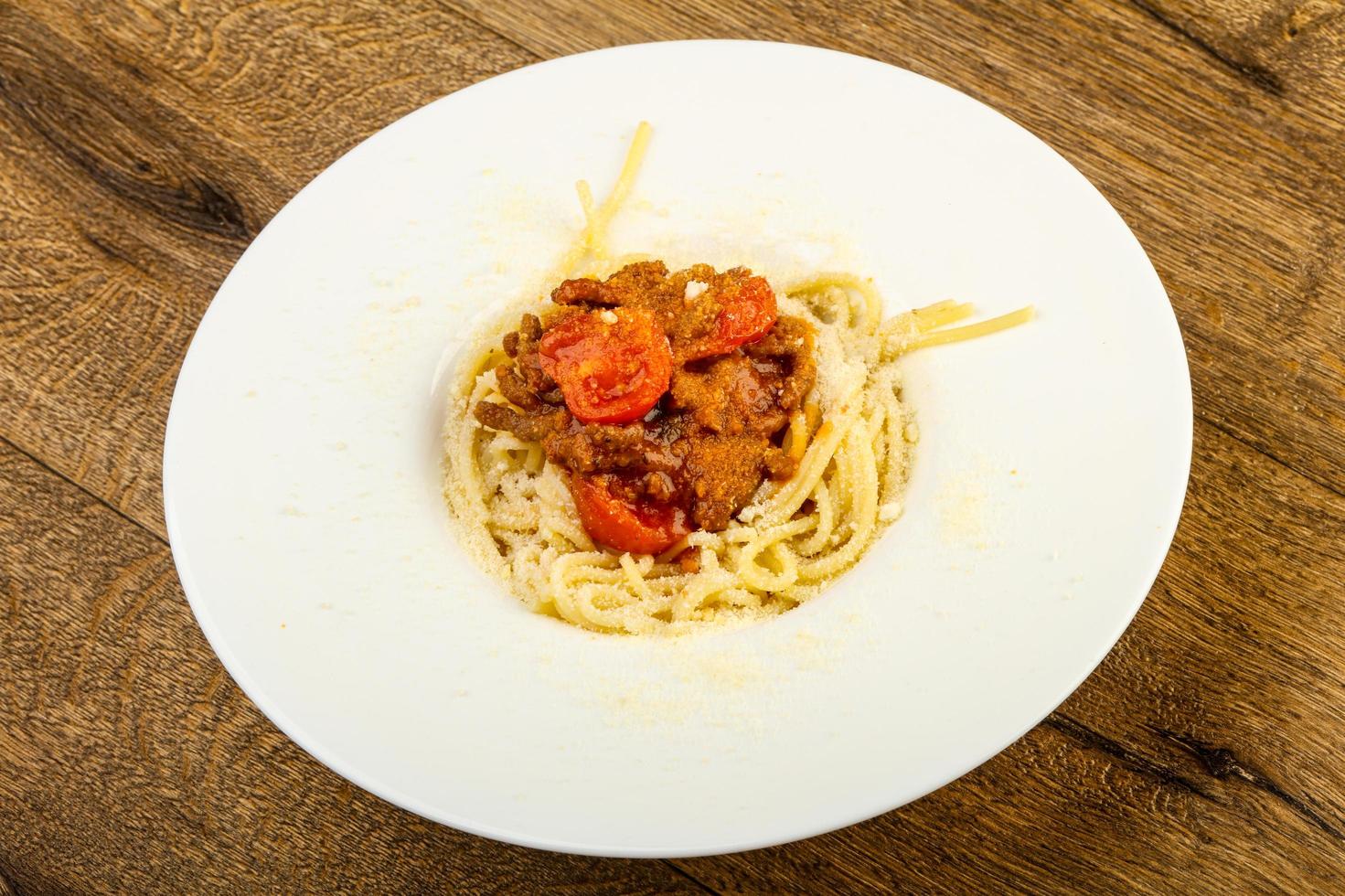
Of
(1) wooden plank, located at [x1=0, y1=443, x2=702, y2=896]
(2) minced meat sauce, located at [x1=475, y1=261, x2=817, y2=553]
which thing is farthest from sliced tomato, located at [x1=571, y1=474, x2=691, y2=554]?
(1) wooden plank, located at [x1=0, y1=443, x2=702, y2=896]

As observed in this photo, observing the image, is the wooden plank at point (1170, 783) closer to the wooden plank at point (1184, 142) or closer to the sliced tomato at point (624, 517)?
the wooden plank at point (1184, 142)

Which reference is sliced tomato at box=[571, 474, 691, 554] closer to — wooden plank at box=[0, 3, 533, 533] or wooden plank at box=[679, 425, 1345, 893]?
wooden plank at box=[679, 425, 1345, 893]

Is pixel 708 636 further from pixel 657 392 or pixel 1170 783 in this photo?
pixel 1170 783

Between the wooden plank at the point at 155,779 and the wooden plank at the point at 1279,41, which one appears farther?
the wooden plank at the point at 1279,41

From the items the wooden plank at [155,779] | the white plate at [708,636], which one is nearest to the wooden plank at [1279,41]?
the white plate at [708,636]

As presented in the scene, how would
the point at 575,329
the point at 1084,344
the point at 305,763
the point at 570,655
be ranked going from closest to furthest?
1. the point at 570,655
2. the point at 1084,344
3. the point at 575,329
4. the point at 305,763

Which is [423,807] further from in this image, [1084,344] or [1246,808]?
[1246,808]

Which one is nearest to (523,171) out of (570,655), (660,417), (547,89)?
(547,89)

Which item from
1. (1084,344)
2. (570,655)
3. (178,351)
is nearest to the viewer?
(570,655)
